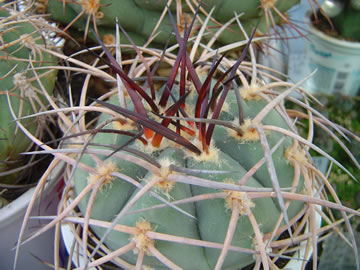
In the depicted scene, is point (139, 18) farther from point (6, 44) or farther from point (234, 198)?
point (234, 198)

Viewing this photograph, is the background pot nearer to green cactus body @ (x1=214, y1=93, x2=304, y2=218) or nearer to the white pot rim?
the white pot rim

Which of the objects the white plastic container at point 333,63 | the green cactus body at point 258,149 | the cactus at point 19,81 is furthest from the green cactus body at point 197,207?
the white plastic container at point 333,63

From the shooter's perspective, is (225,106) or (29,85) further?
(29,85)

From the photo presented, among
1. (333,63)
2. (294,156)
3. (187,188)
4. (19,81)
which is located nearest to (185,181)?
(187,188)

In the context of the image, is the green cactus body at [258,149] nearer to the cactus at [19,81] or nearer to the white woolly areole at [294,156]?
the white woolly areole at [294,156]

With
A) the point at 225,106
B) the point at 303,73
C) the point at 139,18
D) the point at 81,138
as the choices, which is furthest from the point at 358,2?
the point at 81,138

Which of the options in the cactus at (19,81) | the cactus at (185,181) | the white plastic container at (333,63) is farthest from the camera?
the white plastic container at (333,63)
